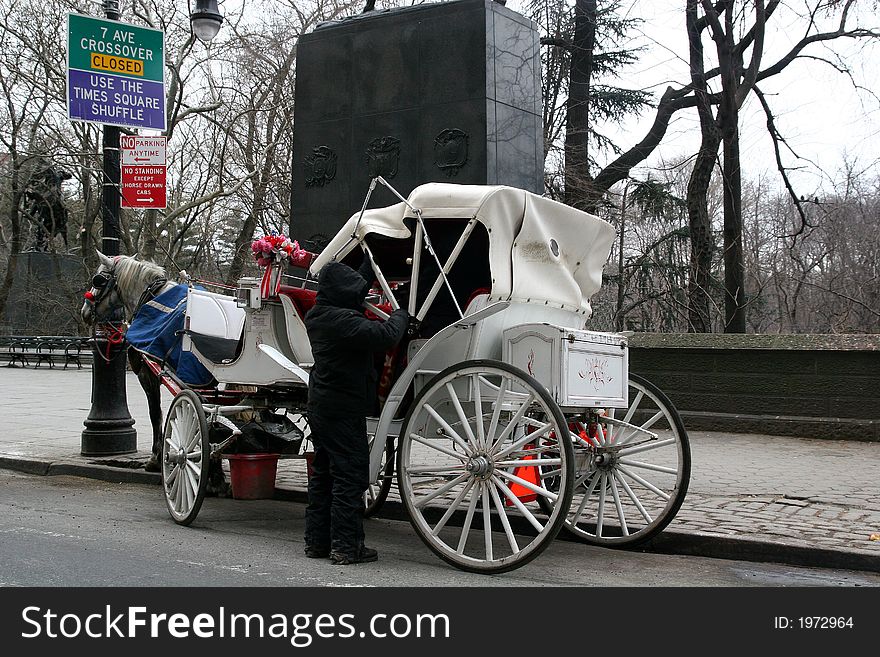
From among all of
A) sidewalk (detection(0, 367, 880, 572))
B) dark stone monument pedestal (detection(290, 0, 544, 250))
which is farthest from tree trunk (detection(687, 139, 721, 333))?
dark stone monument pedestal (detection(290, 0, 544, 250))

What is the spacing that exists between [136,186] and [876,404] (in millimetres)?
9599

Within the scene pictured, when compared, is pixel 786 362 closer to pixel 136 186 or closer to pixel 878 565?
pixel 878 565

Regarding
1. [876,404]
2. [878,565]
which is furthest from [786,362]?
[878,565]

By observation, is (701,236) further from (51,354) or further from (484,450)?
(51,354)

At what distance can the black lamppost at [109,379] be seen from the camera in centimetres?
1116

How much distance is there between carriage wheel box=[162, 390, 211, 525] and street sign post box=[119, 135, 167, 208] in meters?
4.09

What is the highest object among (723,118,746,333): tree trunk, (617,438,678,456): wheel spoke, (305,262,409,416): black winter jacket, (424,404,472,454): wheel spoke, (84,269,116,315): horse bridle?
(723,118,746,333): tree trunk

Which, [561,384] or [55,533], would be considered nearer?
[561,384]

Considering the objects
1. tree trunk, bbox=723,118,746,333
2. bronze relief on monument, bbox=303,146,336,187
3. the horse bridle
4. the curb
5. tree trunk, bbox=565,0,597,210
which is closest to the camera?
the curb

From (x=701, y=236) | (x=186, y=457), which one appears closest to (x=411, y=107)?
(x=186, y=457)

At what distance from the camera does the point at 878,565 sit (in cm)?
616

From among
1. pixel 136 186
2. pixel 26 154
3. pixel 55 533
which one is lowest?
pixel 55 533

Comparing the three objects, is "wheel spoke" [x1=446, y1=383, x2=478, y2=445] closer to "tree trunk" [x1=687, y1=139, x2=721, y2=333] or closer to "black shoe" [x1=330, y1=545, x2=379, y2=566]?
"black shoe" [x1=330, y1=545, x2=379, y2=566]

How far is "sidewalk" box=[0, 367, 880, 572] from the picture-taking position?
21.7ft
